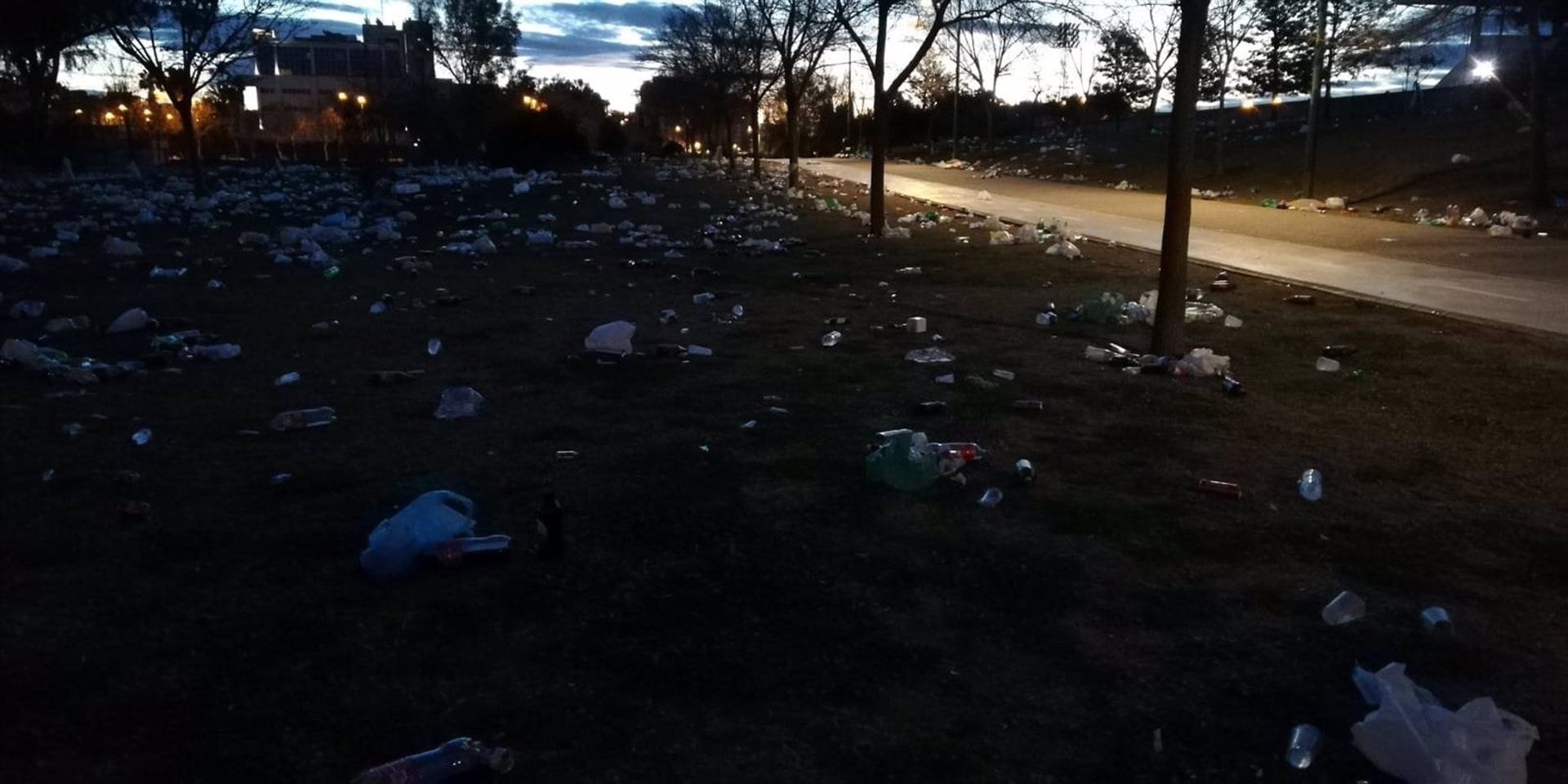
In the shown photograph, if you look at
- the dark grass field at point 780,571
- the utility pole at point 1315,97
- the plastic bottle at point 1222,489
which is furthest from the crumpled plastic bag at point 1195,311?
the utility pole at point 1315,97

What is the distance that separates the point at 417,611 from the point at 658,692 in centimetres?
98

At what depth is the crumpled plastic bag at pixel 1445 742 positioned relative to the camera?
8.57ft

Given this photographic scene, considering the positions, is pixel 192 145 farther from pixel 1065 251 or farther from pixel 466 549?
pixel 466 549

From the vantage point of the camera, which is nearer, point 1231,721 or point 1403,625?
point 1231,721

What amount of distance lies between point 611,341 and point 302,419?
2.31 m

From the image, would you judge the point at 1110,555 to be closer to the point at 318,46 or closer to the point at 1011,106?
the point at 1011,106

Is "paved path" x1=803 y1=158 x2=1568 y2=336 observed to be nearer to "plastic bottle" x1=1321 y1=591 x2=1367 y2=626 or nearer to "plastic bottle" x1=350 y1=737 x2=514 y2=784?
"plastic bottle" x1=1321 y1=591 x2=1367 y2=626

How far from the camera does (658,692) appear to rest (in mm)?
3082

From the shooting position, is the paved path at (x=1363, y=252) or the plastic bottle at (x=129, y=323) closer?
the plastic bottle at (x=129, y=323)

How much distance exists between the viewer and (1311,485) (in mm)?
4820

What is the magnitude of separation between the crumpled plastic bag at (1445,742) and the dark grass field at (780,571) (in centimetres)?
8

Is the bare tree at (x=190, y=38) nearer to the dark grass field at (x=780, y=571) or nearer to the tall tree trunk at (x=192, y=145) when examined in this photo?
the tall tree trunk at (x=192, y=145)

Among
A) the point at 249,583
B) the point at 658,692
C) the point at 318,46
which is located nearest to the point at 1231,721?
the point at 658,692

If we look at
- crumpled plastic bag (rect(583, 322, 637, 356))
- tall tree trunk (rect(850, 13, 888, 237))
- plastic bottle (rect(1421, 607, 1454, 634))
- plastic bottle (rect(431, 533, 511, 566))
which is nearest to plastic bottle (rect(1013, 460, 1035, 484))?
plastic bottle (rect(1421, 607, 1454, 634))
